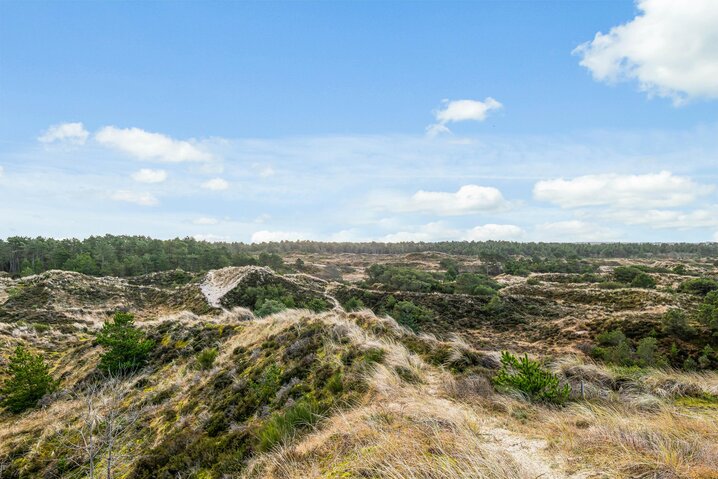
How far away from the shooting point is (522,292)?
159 ft

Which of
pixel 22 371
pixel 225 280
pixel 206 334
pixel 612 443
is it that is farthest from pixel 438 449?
pixel 225 280

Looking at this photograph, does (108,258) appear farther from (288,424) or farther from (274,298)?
(288,424)

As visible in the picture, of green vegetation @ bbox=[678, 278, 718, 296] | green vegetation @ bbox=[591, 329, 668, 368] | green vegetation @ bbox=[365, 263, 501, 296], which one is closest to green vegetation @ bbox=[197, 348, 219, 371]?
green vegetation @ bbox=[591, 329, 668, 368]

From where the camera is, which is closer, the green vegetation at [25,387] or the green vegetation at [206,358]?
the green vegetation at [206,358]

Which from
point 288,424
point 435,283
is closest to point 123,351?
point 288,424

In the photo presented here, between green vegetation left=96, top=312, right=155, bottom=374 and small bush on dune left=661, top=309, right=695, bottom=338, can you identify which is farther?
small bush on dune left=661, top=309, right=695, bottom=338

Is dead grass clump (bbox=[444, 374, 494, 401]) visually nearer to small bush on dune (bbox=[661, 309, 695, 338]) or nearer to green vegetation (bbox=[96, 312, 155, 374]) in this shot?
green vegetation (bbox=[96, 312, 155, 374])

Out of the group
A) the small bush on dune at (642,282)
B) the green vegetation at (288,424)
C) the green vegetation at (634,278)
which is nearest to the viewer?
the green vegetation at (288,424)

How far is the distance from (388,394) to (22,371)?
14.7m

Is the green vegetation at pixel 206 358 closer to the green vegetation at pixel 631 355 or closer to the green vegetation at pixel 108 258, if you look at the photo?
the green vegetation at pixel 631 355

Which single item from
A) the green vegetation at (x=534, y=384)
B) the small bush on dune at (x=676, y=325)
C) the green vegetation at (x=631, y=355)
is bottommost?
the green vegetation at (x=631, y=355)

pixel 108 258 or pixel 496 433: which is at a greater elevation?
pixel 108 258

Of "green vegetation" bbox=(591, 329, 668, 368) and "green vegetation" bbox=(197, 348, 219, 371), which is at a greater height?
"green vegetation" bbox=(197, 348, 219, 371)

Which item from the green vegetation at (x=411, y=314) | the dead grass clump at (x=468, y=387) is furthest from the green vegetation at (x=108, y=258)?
the dead grass clump at (x=468, y=387)
